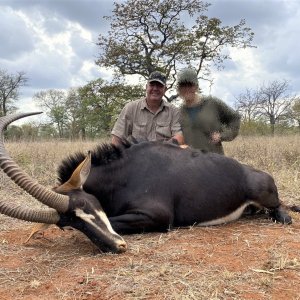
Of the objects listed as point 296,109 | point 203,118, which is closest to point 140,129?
point 203,118

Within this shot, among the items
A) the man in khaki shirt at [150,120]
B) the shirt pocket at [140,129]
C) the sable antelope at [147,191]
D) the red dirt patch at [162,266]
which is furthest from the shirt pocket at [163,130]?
the red dirt patch at [162,266]

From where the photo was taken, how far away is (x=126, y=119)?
640cm

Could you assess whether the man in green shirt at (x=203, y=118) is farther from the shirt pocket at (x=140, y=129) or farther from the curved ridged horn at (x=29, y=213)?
the curved ridged horn at (x=29, y=213)

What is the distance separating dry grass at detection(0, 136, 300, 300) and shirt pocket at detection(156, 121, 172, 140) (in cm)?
184

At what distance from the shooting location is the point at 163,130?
251 inches

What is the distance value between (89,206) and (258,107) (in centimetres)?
4449

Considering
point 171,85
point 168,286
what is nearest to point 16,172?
point 168,286

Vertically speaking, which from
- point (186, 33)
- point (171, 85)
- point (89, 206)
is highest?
point (186, 33)

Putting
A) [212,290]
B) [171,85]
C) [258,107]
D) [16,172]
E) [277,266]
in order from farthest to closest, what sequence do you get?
[258,107]
[171,85]
[16,172]
[277,266]
[212,290]

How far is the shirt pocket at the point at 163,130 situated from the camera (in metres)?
6.37

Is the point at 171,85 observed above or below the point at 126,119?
above

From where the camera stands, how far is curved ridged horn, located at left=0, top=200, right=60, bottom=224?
3.74m

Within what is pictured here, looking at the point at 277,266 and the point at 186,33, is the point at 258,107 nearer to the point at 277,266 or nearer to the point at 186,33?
the point at 186,33

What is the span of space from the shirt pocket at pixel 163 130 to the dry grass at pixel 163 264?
1840mm
